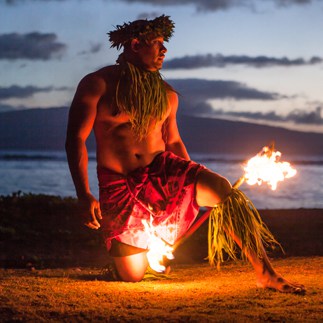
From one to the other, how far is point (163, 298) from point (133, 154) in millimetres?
1096

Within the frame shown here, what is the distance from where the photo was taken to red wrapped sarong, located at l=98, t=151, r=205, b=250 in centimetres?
482

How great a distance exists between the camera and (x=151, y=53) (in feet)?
16.4

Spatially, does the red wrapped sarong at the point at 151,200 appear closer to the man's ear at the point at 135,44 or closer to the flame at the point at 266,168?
the flame at the point at 266,168

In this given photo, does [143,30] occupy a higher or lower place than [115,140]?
higher

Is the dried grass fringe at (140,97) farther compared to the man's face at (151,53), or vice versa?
the man's face at (151,53)

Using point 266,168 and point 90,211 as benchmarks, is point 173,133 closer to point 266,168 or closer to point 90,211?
point 266,168

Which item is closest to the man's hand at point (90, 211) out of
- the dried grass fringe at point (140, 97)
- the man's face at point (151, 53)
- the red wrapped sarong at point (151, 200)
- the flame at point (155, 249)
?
the red wrapped sarong at point (151, 200)

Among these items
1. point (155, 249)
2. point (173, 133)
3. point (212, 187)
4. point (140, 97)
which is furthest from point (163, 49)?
point (155, 249)

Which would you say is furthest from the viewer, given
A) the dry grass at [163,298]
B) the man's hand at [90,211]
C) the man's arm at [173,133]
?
the man's arm at [173,133]

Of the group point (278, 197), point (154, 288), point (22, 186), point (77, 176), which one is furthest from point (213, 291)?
point (22, 186)

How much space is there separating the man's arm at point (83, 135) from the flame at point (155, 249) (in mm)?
436

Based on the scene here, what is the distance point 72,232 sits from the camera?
901 cm

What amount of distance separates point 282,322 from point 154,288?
1.30 m

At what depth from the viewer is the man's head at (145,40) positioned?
498 cm
